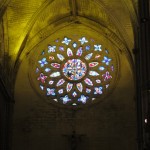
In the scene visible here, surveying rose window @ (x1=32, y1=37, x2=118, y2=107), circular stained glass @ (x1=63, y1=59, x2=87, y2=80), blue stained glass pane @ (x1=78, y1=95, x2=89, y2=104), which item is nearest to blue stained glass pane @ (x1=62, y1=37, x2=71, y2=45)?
rose window @ (x1=32, y1=37, x2=118, y2=107)

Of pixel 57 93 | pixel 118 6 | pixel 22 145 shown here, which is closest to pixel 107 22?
pixel 118 6

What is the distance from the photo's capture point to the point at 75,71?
25.1m

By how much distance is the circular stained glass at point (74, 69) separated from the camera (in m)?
25.0

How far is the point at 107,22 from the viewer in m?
24.3

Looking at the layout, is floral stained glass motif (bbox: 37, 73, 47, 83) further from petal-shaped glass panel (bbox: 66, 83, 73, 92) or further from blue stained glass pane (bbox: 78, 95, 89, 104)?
blue stained glass pane (bbox: 78, 95, 89, 104)

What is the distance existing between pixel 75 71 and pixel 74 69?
11cm

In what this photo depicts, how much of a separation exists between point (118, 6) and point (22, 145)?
7.23 metres

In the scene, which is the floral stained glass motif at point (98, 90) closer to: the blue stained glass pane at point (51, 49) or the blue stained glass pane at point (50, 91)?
the blue stained glass pane at point (50, 91)

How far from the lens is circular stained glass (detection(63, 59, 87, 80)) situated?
82.0ft

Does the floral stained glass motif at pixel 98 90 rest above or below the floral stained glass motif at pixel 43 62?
below

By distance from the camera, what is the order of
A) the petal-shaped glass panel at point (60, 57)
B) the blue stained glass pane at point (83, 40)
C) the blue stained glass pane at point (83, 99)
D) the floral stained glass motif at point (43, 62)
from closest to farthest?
the blue stained glass pane at point (83, 99) < the floral stained glass motif at point (43, 62) < the petal-shaped glass panel at point (60, 57) < the blue stained glass pane at point (83, 40)

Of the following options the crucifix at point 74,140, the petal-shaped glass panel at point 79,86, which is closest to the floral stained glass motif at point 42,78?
the petal-shaped glass panel at point 79,86

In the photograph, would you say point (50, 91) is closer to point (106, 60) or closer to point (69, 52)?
point (69, 52)

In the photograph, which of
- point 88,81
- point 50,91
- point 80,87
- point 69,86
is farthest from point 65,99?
point 88,81
